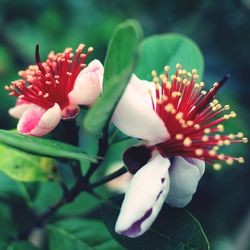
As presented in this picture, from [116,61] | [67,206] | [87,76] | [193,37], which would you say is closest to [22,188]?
[67,206]

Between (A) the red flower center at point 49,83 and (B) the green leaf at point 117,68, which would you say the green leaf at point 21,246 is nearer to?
(A) the red flower center at point 49,83

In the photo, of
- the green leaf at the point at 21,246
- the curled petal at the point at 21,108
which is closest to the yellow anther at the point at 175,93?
the curled petal at the point at 21,108

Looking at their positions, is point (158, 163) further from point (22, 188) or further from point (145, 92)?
point (22, 188)

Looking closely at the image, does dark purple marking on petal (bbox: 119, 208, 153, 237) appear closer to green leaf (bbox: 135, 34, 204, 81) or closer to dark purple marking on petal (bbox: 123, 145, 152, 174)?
dark purple marking on petal (bbox: 123, 145, 152, 174)

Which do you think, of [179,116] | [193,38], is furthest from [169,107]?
[193,38]

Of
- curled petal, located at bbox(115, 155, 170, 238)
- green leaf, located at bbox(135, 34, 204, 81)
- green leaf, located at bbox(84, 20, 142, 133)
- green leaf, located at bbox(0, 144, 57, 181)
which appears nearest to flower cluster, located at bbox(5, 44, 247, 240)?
curled petal, located at bbox(115, 155, 170, 238)
